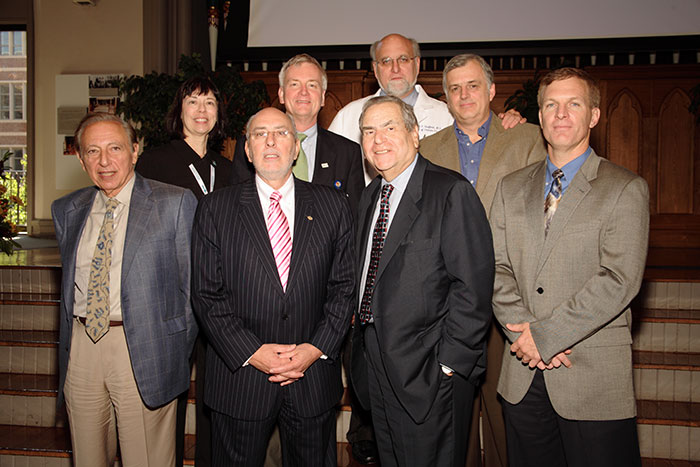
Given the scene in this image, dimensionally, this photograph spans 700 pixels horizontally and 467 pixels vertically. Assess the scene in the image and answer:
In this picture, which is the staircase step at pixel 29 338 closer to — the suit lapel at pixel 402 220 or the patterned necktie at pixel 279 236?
the patterned necktie at pixel 279 236

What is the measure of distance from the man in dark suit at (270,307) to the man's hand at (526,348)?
60cm

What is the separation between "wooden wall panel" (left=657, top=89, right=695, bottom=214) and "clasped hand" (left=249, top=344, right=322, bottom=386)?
553cm

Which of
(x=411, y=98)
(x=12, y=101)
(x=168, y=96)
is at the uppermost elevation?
(x=12, y=101)

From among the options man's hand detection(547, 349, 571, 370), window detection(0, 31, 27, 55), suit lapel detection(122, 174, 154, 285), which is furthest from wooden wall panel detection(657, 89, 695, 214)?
window detection(0, 31, 27, 55)

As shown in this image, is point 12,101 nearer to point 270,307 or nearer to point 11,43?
point 11,43

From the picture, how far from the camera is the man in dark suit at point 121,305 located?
76.0 inches

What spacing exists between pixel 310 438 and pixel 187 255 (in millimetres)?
847

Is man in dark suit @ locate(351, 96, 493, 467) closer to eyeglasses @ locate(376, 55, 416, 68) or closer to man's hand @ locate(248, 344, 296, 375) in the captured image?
man's hand @ locate(248, 344, 296, 375)

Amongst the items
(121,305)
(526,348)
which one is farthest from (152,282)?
(526,348)

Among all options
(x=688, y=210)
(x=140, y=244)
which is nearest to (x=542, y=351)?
(x=140, y=244)

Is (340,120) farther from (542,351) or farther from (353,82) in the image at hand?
(353,82)

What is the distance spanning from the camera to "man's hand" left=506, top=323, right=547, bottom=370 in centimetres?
175

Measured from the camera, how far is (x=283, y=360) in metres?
1.81

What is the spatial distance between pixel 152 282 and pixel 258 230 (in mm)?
473
